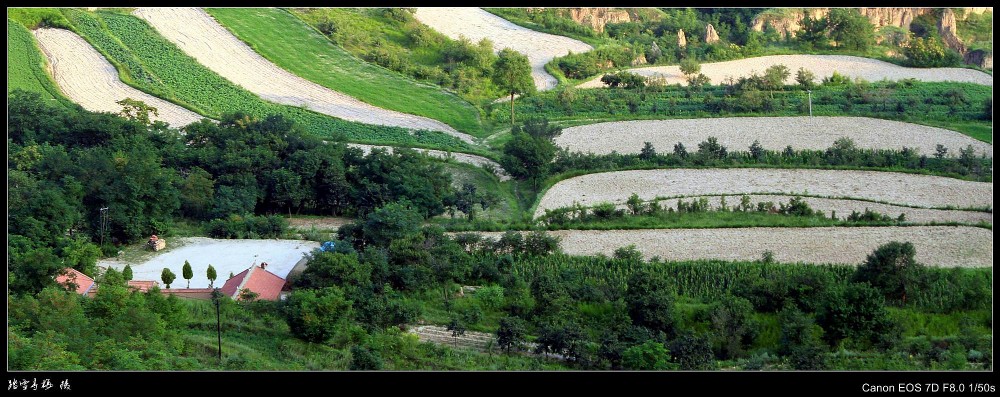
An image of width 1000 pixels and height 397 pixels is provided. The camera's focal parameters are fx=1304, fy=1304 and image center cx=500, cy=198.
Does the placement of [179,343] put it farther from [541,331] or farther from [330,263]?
[541,331]

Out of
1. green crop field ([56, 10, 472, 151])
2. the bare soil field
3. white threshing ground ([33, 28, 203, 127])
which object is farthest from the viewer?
white threshing ground ([33, 28, 203, 127])

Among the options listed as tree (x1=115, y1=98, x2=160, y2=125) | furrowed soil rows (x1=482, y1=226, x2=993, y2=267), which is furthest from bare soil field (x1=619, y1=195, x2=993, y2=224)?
tree (x1=115, y1=98, x2=160, y2=125)

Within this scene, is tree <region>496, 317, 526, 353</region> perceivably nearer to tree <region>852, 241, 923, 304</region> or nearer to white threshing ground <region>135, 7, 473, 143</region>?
tree <region>852, 241, 923, 304</region>

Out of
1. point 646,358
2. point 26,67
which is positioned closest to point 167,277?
point 646,358

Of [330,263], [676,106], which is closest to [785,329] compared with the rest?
[330,263]

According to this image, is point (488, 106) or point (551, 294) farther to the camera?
point (488, 106)

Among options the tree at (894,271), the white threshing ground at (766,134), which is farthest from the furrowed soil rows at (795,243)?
the white threshing ground at (766,134)
